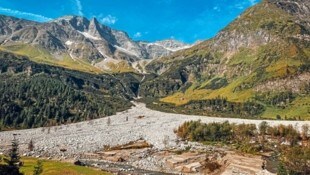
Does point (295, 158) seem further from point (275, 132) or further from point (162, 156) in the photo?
point (275, 132)

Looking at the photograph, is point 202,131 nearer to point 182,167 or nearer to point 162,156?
point 162,156

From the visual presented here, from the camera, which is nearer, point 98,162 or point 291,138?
point 98,162

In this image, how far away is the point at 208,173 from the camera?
9756 centimetres

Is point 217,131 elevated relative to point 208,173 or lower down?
elevated

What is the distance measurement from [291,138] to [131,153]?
70.1 m

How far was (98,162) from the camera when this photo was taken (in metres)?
111

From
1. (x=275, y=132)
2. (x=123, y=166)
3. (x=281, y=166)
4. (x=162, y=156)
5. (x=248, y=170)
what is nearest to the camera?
(x=281, y=166)

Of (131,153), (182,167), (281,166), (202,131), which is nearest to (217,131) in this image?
(202,131)

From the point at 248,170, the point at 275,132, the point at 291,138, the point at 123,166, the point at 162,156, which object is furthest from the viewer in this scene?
the point at 275,132

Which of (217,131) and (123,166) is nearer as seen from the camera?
(123,166)

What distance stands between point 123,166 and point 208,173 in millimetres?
23903

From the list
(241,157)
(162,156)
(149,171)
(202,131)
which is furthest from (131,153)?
(202,131)

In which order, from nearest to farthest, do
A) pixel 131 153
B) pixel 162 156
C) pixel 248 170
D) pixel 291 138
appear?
pixel 248 170, pixel 162 156, pixel 131 153, pixel 291 138

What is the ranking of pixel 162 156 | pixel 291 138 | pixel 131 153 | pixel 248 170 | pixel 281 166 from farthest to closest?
1. pixel 291 138
2. pixel 131 153
3. pixel 162 156
4. pixel 248 170
5. pixel 281 166
